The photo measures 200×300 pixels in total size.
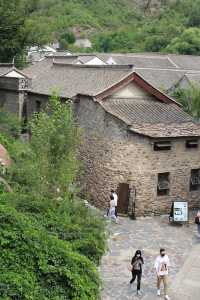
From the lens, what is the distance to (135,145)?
24125 mm

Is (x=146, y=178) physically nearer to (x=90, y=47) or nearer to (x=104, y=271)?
(x=104, y=271)

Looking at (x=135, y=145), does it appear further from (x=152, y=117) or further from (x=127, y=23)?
(x=127, y=23)

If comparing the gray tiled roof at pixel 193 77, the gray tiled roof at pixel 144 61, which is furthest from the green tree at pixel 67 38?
the gray tiled roof at pixel 193 77

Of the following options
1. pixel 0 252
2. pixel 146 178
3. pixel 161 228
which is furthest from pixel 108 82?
pixel 0 252

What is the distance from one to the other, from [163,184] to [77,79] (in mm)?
9119

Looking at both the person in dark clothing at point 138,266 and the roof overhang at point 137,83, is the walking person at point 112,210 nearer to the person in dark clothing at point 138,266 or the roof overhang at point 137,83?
the roof overhang at point 137,83

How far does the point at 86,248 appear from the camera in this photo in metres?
15.9

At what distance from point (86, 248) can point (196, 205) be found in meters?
11.3

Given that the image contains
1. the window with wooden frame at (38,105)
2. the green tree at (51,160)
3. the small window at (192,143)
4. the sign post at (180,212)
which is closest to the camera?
the green tree at (51,160)

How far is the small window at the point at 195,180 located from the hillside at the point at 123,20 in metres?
74.0

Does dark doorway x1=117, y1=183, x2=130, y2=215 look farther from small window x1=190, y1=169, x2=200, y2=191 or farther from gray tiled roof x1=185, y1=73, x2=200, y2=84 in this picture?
gray tiled roof x1=185, y1=73, x2=200, y2=84

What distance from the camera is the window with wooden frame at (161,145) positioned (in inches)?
950

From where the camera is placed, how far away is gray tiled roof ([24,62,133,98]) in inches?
1083

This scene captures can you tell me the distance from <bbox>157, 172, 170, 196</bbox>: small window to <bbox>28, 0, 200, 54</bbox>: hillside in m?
75.2
